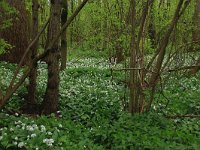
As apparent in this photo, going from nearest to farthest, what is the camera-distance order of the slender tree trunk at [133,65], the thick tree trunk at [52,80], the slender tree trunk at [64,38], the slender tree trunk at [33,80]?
1. the slender tree trunk at [133,65]
2. the thick tree trunk at [52,80]
3. the slender tree trunk at [33,80]
4. the slender tree trunk at [64,38]

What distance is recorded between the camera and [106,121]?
7.00 metres

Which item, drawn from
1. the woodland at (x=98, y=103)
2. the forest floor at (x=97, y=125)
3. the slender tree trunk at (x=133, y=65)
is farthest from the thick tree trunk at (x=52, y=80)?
the slender tree trunk at (x=133, y=65)

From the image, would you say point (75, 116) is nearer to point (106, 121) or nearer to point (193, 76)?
point (106, 121)

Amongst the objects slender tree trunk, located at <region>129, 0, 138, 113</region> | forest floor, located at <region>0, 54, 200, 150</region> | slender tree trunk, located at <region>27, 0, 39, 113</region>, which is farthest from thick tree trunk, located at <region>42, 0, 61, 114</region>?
slender tree trunk, located at <region>129, 0, 138, 113</region>

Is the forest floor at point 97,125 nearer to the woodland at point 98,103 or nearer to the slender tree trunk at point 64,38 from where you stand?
the woodland at point 98,103

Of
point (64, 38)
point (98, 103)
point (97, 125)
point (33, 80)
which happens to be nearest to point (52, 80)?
point (33, 80)

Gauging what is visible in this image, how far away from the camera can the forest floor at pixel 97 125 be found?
17.6 ft

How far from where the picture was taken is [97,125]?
6742 millimetres

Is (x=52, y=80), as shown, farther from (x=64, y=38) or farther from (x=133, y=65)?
(x=64, y=38)

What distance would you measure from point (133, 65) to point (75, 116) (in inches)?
A: 65.7

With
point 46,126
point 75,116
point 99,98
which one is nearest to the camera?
point 46,126

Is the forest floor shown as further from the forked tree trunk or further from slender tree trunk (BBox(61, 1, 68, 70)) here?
slender tree trunk (BBox(61, 1, 68, 70))

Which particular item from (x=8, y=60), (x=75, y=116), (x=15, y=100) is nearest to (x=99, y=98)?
(x=75, y=116)

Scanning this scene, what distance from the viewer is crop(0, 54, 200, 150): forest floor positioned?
211 inches
